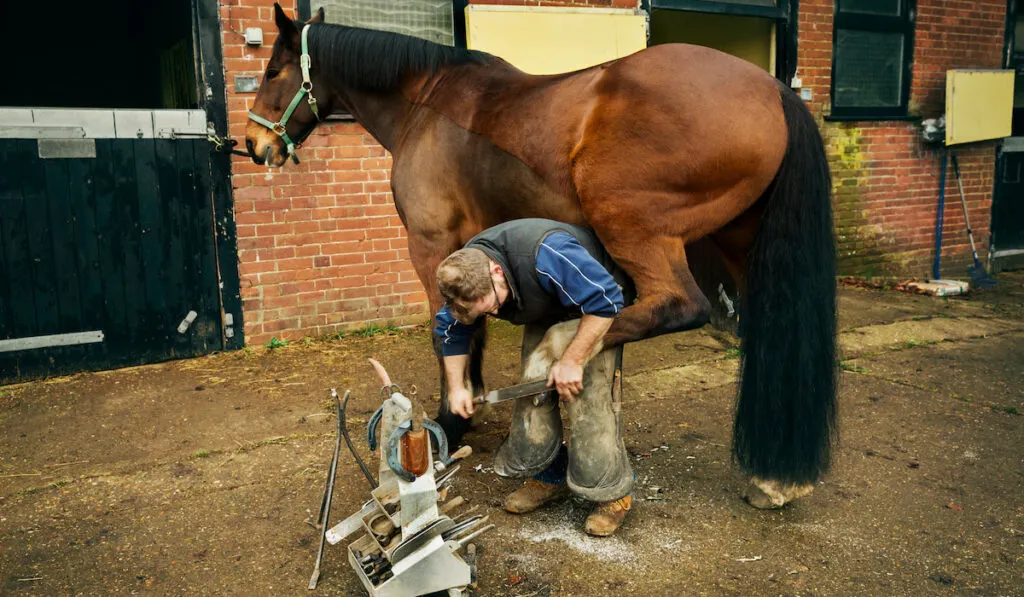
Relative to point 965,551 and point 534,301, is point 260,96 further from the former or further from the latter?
point 965,551

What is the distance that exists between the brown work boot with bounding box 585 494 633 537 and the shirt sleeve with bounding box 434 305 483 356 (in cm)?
82

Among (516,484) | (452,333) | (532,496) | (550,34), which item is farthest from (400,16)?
(532,496)

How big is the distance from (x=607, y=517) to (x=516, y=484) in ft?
1.97

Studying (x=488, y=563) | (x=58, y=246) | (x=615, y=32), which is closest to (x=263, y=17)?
(x=58, y=246)

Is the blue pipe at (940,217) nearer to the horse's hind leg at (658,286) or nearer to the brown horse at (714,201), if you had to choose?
the brown horse at (714,201)

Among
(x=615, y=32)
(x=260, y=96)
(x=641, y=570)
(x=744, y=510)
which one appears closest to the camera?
(x=641, y=570)

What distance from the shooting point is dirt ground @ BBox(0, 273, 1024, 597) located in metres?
2.78

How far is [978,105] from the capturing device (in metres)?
8.27

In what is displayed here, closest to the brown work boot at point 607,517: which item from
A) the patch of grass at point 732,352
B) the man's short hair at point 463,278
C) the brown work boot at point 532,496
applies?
the brown work boot at point 532,496

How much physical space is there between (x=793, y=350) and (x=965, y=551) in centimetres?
96

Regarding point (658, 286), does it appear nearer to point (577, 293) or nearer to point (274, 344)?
point (577, 293)

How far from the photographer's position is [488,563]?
2.84 metres

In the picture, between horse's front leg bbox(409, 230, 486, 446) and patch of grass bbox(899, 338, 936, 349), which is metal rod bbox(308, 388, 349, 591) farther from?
patch of grass bbox(899, 338, 936, 349)

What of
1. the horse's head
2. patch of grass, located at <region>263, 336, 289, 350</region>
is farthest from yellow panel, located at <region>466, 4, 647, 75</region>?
patch of grass, located at <region>263, 336, 289, 350</region>
